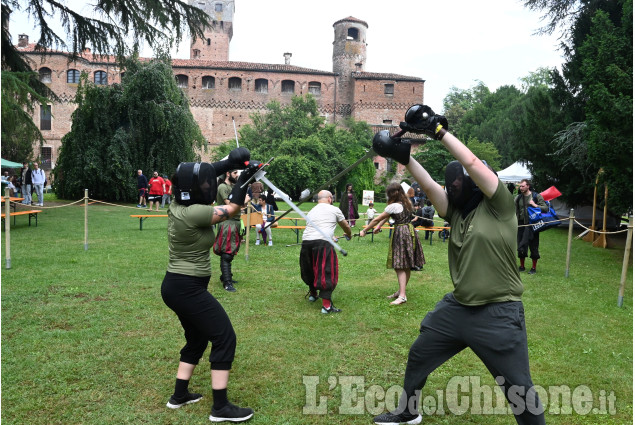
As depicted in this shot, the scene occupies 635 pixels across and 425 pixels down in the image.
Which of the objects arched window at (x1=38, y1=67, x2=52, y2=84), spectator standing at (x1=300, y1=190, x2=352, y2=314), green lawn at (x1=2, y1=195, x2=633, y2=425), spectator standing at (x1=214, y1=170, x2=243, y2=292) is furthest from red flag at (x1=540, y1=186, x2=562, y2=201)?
arched window at (x1=38, y1=67, x2=52, y2=84)

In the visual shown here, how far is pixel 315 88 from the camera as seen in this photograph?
158 feet

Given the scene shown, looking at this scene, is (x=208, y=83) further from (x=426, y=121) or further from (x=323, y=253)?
(x=426, y=121)

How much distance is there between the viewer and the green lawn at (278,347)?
145 inches

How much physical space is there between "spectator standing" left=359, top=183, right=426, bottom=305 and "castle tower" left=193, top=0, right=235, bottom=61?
52.2m

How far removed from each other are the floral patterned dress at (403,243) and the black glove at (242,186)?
3302 millimetres

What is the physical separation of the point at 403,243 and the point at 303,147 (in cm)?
2938

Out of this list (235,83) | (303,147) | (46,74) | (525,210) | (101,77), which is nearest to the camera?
(525,210)

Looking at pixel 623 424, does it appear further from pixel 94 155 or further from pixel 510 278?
pixel 94 155

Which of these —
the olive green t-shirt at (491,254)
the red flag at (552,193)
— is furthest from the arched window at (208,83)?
the olive green t-shirt at (491,254)

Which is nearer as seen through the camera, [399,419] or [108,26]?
[399,419]

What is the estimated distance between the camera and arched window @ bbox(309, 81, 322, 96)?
158ft

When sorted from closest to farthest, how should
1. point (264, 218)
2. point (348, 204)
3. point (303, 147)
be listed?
point (264, 218), point (348, 204), point (303, 147)

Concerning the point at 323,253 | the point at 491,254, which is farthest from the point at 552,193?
the point at 491,254

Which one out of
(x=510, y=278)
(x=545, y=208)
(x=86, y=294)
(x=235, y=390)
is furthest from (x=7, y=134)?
(x=510, y=278)
